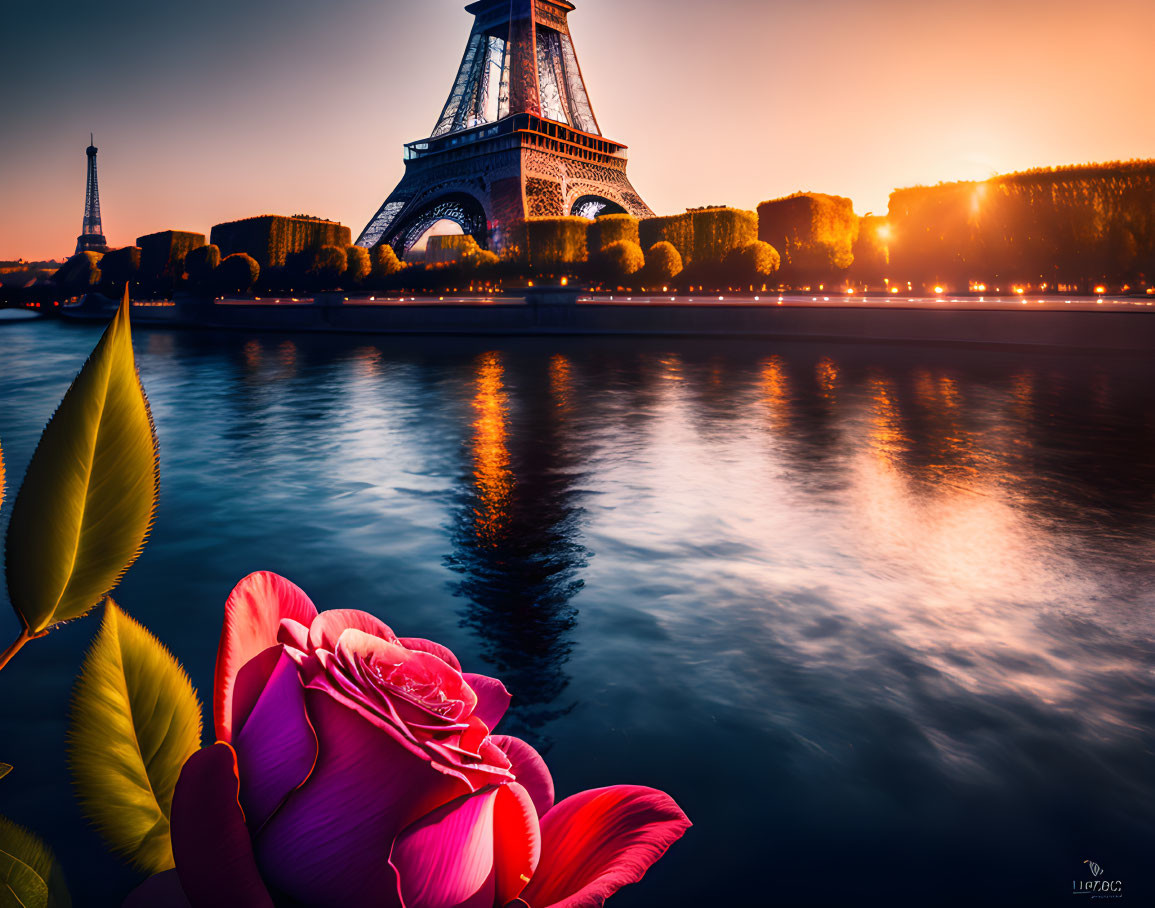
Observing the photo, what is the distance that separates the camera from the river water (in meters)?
3.29

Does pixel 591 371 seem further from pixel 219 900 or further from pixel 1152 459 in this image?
pixel 219 900

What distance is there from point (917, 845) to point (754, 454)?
757cm

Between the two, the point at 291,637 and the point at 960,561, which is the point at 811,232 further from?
the point at 291,637

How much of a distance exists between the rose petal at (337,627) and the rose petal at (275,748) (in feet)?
0.14

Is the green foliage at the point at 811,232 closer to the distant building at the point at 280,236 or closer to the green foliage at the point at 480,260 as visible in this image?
the green foliage at the point at 480,260

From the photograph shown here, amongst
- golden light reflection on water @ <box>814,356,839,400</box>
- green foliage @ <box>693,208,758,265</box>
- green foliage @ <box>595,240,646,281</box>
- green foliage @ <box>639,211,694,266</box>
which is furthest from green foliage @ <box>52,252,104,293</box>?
golden light reflection on water @ <box>814,356,839,400</box>

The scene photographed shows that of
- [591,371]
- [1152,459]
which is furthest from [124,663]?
[591,371]

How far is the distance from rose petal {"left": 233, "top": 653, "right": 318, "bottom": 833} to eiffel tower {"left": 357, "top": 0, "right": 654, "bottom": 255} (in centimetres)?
5266

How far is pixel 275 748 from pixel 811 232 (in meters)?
45.6

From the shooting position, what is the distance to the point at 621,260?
43875 mm

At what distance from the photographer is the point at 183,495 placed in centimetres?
885

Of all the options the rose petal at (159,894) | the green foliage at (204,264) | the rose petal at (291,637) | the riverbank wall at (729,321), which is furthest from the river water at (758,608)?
the green foliage at (204,264)

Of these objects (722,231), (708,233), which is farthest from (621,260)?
(722,231)

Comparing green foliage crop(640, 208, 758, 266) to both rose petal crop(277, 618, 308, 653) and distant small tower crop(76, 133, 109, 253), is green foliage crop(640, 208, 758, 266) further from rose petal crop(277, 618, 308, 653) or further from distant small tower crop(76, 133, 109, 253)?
distant small tower crop(76, 133, 109, 253)
